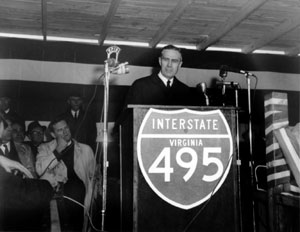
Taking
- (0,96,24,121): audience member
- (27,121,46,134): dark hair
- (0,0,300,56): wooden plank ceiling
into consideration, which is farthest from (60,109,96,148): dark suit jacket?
(0,0,300,56): wooden plank ceiling

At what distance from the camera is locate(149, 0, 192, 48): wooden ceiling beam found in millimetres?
3514

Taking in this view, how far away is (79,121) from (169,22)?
6.39 feet

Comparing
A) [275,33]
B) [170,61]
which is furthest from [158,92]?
[275,33]

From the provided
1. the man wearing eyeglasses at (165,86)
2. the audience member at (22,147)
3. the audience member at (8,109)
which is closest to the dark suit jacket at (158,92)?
the man wearing eyeglasses at (165,86)

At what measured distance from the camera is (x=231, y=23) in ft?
13.1

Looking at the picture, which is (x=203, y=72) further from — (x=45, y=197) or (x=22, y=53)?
(x=45, y=197)

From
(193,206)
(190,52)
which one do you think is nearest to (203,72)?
(190,52)

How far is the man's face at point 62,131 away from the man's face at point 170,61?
77.3 inches

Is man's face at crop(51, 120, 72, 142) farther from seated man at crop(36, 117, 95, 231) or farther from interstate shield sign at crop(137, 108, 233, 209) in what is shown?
interstate shield sign at crop(137, 108, 233, 209)

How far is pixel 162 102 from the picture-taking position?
3551 millimetres

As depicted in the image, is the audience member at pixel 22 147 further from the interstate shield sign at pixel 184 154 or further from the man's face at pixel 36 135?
the interstate shield sign at pixel 184 154

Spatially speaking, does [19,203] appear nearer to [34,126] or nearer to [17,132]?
[17,132]

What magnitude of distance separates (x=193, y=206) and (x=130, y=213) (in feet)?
1.15

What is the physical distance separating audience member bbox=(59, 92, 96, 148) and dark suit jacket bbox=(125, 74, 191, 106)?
162 centimetres
